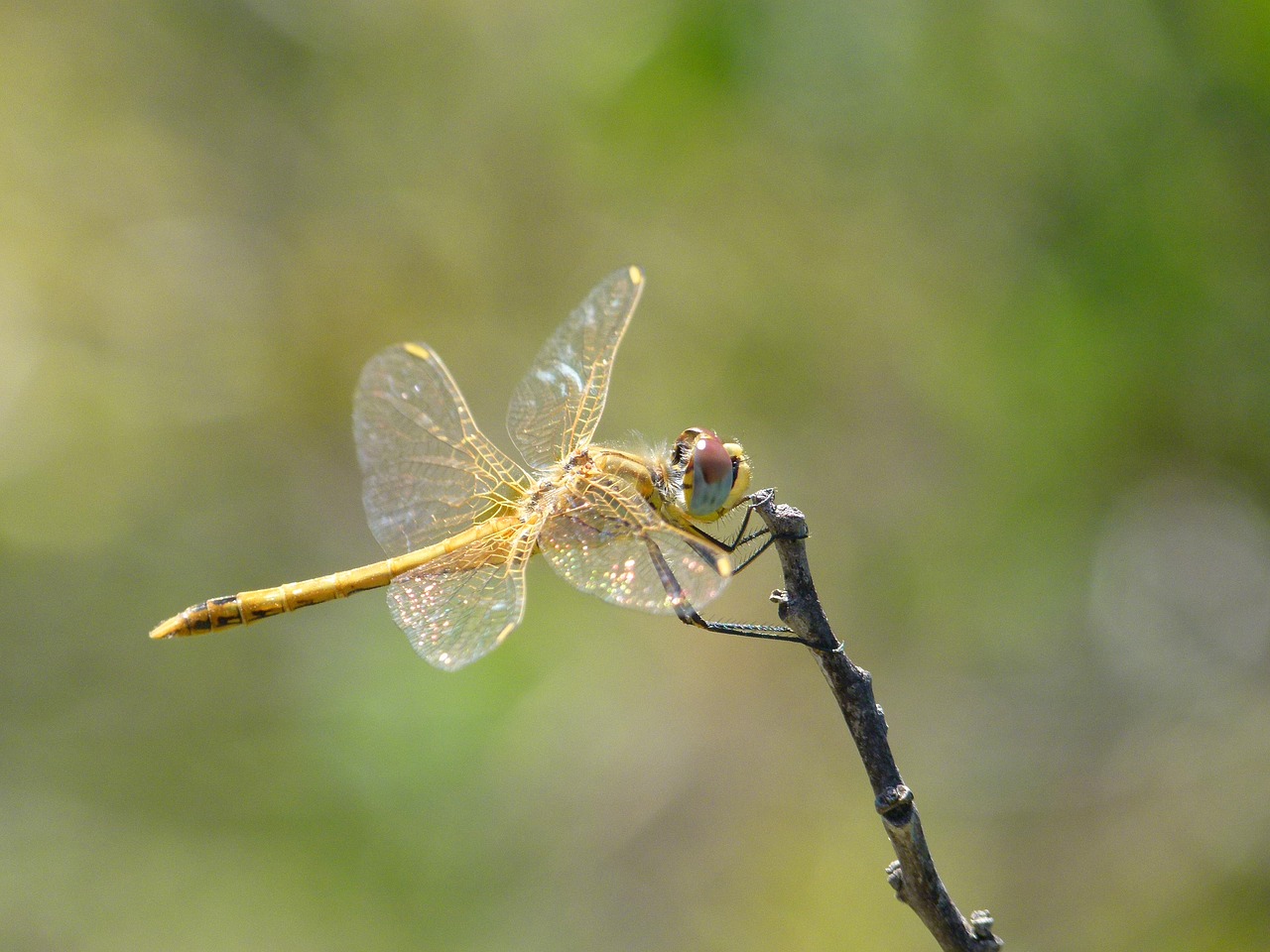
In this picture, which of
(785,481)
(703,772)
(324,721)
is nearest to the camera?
(324,721)

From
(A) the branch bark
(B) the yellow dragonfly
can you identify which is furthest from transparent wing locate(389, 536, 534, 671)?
(A) the branch bark

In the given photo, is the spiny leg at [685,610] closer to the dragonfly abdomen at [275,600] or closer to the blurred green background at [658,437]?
the dragonfly abdomen at [275,600]

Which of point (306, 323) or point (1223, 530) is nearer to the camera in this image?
point (1223, 530)

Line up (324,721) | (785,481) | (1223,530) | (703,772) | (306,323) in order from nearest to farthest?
(1223,530) < (324,721) < (703,772) < (785,481) < (306,323)

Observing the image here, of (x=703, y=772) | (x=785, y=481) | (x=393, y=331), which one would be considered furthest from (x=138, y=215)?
(x=703, y=772)

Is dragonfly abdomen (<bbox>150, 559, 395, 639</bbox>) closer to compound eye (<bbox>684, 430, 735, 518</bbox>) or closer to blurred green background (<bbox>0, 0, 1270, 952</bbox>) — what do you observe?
compound eye (<bbox>684, 430, 735, 518</bbox>)

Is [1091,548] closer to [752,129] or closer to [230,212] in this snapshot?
[752,129]

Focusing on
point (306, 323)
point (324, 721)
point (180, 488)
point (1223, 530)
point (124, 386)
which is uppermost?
point (306, 323)
